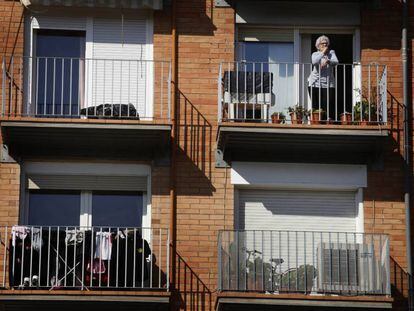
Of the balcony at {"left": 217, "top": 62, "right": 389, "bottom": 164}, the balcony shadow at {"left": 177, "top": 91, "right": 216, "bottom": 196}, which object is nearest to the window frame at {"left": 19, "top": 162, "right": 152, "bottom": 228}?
the balcony shadow at {"left": 177, "top": 91, "right": 216, "bottom": 196}

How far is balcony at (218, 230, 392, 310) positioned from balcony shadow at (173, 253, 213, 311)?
0.73 metres

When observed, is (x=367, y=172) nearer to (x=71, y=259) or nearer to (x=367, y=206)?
(x=367, y=206)

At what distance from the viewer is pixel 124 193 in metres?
22.1

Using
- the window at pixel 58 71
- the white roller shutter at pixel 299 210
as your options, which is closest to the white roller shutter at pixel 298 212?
the white roller shutter at pixel 299 210

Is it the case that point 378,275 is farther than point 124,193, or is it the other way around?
point 124,193

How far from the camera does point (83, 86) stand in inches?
880

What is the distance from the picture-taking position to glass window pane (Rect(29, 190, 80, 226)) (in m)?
22.0

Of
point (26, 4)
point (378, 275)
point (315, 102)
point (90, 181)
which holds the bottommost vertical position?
point (378, 275)

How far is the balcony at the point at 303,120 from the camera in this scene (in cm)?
2128

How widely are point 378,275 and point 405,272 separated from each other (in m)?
0.89

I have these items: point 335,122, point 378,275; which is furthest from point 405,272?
point 335,122

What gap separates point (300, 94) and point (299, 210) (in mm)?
2012

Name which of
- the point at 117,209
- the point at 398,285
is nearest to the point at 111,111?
the point at 117,209

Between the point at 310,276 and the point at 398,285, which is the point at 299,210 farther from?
the point at 398,285
